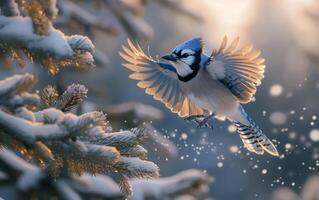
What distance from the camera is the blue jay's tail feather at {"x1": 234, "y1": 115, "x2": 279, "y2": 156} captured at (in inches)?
144

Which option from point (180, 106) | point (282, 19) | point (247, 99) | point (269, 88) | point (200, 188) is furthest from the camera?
point (282, 19)

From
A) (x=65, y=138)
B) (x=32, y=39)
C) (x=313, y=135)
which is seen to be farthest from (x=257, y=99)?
(x=65, y=138)

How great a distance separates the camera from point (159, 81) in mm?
3873

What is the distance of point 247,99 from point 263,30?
21.6 m

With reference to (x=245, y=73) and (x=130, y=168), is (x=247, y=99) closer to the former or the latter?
(x=245, y=73)

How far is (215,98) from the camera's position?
3594 mm

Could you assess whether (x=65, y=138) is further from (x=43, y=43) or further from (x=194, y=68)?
(x=194, y=68)

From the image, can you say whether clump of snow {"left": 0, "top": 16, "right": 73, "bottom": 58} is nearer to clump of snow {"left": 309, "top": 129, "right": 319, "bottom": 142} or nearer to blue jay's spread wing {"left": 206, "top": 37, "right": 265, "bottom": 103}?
blue jay's spread wing {"left": 206, "top": 37, "right": 265, "bottom": 103}

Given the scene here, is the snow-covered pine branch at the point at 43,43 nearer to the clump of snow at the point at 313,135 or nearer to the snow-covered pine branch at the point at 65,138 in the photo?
the snow-covered pine branch at the point at 65,138

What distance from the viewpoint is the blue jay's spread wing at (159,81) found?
12.1 feet

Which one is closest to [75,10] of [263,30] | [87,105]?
[87,105]

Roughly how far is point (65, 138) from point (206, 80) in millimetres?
1391

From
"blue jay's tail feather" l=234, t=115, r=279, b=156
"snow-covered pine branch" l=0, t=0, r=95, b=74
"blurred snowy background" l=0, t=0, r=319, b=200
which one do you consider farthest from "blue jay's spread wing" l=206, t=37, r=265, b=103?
"blurred snowy background" l=0, t=0, r=319, b=200

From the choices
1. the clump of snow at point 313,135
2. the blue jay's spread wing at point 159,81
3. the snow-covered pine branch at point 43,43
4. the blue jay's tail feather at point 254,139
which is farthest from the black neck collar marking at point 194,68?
the clump of snow at point 313,135
